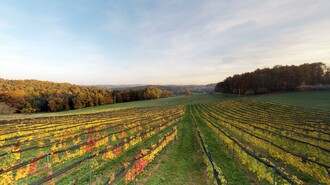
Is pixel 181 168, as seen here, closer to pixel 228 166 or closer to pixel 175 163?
pixel 175 163

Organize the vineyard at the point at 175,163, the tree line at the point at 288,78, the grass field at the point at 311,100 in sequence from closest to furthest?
the vineyard at the point at 175,163 → the grass field at the point at 311,100 → the tree line at the point at 288,78

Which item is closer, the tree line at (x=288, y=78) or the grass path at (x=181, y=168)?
the grass path at (x=181, y=168)

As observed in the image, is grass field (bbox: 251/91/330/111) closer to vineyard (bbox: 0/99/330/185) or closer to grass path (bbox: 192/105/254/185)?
vineyard (bbox: 0/99/330/185)

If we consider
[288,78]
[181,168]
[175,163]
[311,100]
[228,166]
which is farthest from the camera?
[288,78]

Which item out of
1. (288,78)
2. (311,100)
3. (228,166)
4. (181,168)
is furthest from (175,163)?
(288,78)

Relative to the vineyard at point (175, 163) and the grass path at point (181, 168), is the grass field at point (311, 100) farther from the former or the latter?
the grass path at point (181, 168)

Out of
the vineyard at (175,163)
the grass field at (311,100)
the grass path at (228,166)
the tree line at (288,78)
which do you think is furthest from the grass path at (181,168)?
the tree line at (288,78)

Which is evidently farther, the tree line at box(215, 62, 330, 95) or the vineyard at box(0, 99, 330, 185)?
the tree line at box(215, 62, 330, 95)

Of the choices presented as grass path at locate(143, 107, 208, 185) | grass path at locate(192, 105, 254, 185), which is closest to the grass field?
grass path at locate(192, 105, 254, 185)

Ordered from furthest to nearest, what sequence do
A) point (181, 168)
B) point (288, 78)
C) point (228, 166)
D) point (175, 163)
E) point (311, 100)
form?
point (288, 78)
point (311, 100)
point (175, 163)
point (228, 166)
point (181, 168)

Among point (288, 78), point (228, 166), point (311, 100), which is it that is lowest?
point (228, 166)

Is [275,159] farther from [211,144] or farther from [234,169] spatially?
[211,144]

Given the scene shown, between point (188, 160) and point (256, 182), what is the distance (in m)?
3.90

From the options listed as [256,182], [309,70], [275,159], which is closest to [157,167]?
[256,182]
